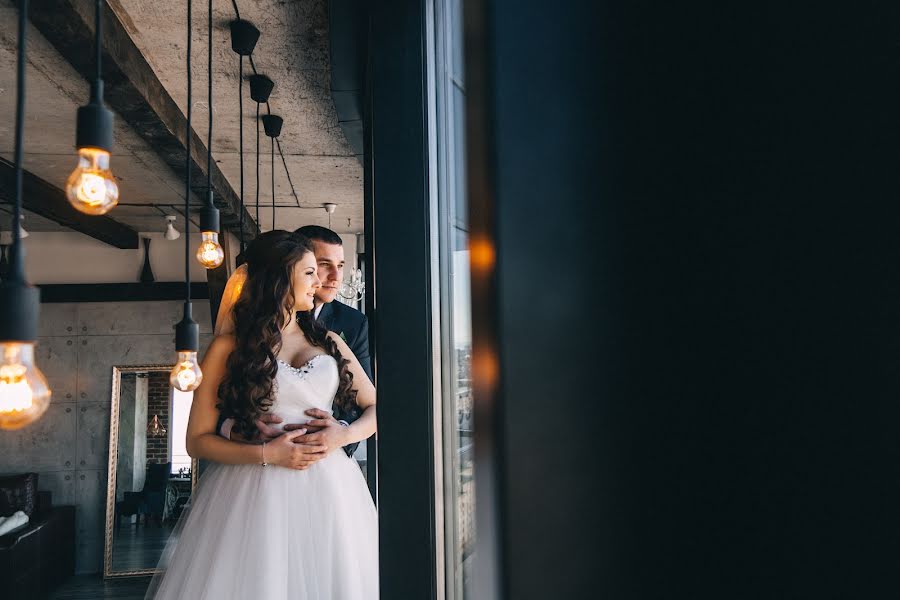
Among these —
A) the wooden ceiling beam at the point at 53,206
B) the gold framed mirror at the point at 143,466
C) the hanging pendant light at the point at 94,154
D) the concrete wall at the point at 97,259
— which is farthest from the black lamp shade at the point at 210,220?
the gold framed mirror at the point at 143,466

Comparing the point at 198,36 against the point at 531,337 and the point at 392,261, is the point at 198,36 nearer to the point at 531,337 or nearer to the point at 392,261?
the point at 392,261

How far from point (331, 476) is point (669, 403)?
2264 millimetres

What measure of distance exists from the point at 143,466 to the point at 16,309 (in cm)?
709

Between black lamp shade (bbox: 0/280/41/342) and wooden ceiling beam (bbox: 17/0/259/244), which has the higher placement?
wooden ceiling beam (bbox: 17/0/259/244)

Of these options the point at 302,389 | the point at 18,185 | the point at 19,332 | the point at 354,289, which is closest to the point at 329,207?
the point at 354,289

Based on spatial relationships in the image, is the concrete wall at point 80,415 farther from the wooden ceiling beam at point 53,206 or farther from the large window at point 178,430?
the wooden ceiling beam at point 53,206

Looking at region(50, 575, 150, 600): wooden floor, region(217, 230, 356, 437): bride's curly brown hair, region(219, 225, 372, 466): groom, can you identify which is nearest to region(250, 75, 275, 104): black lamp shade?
region(219, 225, 372, 466): groom

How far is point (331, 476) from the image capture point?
2291 mm

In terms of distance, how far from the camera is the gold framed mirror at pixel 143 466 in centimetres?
704

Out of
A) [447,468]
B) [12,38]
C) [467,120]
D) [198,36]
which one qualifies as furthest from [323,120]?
Answer: [467,120]

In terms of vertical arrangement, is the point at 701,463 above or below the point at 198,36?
below

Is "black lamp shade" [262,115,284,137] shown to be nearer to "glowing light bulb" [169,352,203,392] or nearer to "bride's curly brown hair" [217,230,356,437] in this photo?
"bride's curly brown hair" [217,230,356,437]

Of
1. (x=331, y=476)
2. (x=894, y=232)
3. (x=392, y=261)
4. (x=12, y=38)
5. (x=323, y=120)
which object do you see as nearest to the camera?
(x=894, y=232)

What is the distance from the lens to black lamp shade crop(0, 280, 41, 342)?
2.93ft
